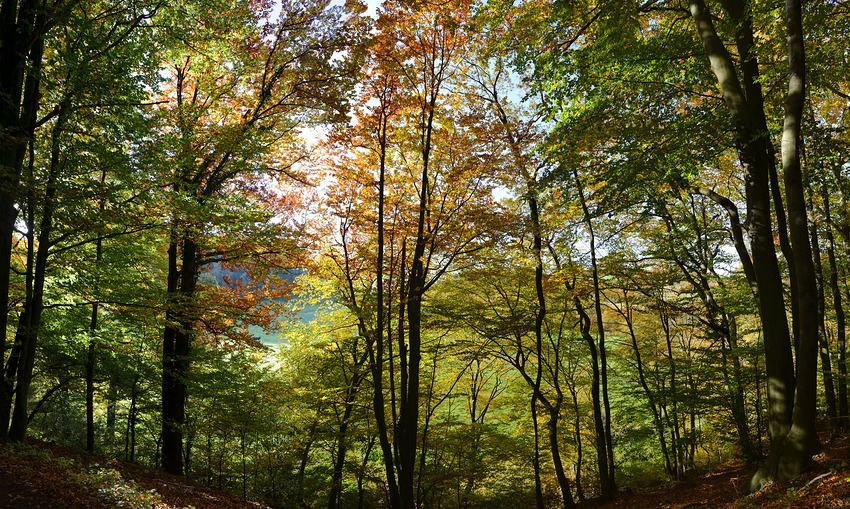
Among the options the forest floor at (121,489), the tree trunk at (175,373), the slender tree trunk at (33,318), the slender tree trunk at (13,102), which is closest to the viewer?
the forest floor at (121,489)

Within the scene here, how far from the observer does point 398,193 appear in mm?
11195

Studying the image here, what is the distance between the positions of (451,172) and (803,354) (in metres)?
7.31

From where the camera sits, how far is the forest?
6699 mm

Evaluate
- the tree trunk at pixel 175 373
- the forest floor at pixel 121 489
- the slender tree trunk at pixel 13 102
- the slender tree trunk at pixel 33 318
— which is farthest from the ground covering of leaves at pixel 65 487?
the tree trunk at pixel 175 373

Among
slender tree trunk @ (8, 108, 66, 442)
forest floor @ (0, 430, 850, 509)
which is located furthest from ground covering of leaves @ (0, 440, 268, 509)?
slender tree trunk @ (8, 108, 66, 442)

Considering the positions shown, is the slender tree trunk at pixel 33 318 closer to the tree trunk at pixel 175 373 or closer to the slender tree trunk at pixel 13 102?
the slender tree trunk at pixel 13 102

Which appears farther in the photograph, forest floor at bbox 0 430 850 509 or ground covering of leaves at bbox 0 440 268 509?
ground covering of leaves at bbox 0 440 268 509

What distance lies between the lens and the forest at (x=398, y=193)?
6.70m

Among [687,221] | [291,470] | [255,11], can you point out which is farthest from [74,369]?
[687,221]

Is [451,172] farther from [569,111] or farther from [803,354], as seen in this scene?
[803,354]

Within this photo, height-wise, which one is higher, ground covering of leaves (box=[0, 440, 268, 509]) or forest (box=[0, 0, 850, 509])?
forest (box=[0, 0, 850, 509])

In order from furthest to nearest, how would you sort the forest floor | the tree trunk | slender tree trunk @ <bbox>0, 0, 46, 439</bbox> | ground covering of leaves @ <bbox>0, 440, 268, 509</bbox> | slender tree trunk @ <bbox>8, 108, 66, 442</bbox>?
the tree trunk
slender tree trunk @ <bbox>8, 108, 66, 442</bbox>
slender tree trunk @ <bbox>0, 0, 46, 439</bbox>
ground covering of leaves @ <bbox>0, 440, 268, 509</bbox>
the forest floor

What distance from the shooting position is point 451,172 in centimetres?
1053

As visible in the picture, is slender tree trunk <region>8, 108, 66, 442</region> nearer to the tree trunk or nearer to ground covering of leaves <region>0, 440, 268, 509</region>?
ground covering of leaves <region>0, 440, 268, 509</region>
